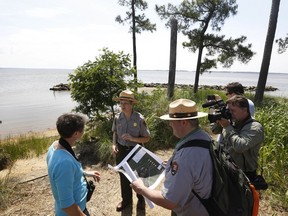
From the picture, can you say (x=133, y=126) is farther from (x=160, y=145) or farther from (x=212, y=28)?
(x=212, y=28)

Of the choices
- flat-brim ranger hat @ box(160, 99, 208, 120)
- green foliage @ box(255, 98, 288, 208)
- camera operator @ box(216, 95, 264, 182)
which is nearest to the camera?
flat-brim ranger hat @ box(160, 99, 208, 120)

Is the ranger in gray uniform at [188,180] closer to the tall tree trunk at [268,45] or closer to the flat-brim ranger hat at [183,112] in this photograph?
the flat-brim ranger hat at [183,112]

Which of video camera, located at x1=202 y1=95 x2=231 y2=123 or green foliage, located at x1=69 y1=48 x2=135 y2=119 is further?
green foliage, located at x1=69 y1=48 x2=135 y2=119

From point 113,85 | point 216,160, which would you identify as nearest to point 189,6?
point 113,85

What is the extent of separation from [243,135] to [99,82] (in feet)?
16.6

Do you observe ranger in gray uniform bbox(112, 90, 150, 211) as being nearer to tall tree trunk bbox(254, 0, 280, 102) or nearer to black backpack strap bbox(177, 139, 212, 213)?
black backpack strap bbox(177, 139, 212, 213)

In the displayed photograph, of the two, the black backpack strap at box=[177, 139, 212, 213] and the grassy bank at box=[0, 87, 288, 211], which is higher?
the black backpack strap at box=[177, 139, 212, 213]

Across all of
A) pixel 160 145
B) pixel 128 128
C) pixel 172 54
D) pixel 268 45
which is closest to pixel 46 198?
pixel 128 128

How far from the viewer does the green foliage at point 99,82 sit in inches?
271

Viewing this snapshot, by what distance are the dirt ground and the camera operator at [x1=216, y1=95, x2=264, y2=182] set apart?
132 cm

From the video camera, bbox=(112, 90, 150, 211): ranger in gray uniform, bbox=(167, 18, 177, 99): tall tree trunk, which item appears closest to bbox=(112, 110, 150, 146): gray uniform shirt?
bbox=(112, 90, 150, 211): ranger in gray uniform

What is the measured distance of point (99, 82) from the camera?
6.93m

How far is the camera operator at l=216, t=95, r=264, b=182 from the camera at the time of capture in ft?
8.45

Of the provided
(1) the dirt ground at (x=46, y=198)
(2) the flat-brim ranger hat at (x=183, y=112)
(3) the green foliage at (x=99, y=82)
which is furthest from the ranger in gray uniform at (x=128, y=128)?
(3) the green foliage at (x=99, y=82)
